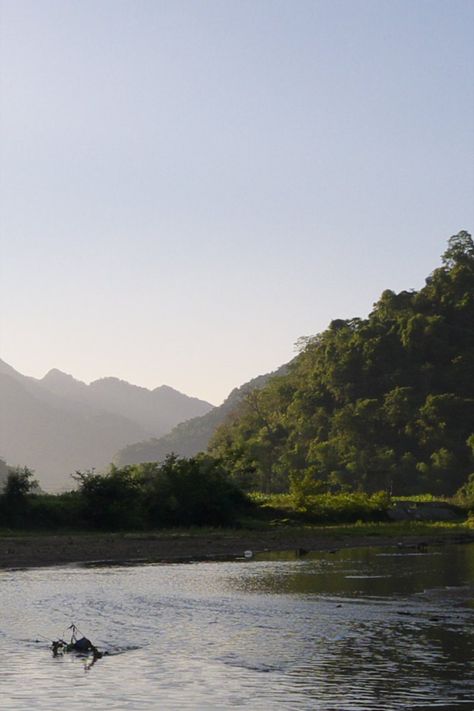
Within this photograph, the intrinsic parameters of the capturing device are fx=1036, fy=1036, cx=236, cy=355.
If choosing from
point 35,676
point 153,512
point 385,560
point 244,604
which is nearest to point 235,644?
point 35,676

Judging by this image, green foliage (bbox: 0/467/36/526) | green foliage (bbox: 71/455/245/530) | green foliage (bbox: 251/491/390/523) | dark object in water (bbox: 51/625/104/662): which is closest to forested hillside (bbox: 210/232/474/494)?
green foliage (bbox: 251/491/390/523)

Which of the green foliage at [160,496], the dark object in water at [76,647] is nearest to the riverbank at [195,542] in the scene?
the green foliage at [160,496]

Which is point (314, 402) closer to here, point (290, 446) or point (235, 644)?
point (290, 446)

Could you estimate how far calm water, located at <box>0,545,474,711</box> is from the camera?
1848 centimetres

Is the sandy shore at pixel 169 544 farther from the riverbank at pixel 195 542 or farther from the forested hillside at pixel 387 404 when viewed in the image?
the forested hillside at pixel 387 404

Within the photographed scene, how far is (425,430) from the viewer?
13550 centimetres

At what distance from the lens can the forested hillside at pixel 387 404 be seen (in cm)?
13200

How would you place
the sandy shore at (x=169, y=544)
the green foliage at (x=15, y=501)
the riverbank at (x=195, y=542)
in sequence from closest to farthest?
the sandy shore at (x=169, y=544) → the riverbank at (x=195, y=542) → the green foliage at (x=15, y=501)

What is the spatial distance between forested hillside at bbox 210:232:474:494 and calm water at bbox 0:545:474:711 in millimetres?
87803

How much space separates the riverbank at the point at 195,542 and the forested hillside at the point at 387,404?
190 feet

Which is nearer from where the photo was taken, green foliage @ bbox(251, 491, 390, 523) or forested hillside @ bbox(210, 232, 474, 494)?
green foliage @ bbox(251, 491, 390, 523)

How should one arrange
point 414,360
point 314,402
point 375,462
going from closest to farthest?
1. point 375,462
2. point 414,360
3. point 314,402

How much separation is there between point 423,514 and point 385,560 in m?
34.3

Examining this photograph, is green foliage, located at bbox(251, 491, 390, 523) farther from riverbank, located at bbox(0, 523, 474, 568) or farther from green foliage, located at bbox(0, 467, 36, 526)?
green foliage, located at bbox(0, 467, 36, 526)
